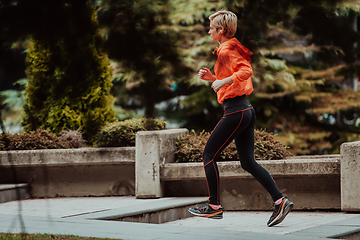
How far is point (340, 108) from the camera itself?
1463cm

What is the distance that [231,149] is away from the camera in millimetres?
6793

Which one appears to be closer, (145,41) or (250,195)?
(145,41)

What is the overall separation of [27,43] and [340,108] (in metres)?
13.3

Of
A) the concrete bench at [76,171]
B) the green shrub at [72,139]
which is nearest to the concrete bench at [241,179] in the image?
the concrete bench at [76,171]

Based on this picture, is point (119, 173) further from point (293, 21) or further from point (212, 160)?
point (293, 21)

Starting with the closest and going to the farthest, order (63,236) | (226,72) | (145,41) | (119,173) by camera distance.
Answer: (145,41)
(63,236)
(226,72)
(119,173)

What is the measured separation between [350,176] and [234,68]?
2439 mm

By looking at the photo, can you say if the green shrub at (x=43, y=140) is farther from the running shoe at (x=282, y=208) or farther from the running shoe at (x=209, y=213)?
the running shoe at (x=282, y=208)

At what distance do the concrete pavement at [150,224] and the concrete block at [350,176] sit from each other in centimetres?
16

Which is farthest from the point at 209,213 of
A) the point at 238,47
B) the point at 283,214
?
the point at 238,47

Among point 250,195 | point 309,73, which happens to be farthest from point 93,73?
point 309,73

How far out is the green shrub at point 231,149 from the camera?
666 cm

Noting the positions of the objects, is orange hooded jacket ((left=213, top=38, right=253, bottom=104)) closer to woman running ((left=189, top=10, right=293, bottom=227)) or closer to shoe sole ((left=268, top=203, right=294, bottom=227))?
woman running ((left=189, top=10, right=293, bottom=227))

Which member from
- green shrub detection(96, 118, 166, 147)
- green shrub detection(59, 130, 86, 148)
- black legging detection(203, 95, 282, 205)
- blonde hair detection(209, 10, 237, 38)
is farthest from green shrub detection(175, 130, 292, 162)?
blonde hair detection(209, 10, 237, 38)
